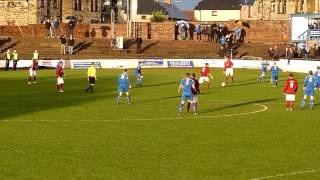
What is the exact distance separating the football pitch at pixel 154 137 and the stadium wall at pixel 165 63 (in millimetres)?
24815

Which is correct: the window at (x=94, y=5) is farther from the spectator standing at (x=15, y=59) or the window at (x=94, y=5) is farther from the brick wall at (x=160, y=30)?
the spectator standing at (x=15, y=59)

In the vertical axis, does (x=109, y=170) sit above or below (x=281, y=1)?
below

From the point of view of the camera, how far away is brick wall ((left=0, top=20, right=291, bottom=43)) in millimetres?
85938

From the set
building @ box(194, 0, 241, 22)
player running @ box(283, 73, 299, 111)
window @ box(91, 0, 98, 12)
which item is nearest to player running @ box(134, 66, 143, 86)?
player running @ box(283, 73, 299, 111)

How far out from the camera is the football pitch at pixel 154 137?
18.6 meters

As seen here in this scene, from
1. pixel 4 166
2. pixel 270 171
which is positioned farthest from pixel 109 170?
pixel 270 171

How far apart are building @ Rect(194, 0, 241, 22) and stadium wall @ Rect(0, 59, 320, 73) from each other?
84.4 metres

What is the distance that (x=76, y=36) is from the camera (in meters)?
86.2

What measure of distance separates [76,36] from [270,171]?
69.5 meters

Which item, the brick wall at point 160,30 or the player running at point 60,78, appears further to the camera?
the brick wall at point 160,30

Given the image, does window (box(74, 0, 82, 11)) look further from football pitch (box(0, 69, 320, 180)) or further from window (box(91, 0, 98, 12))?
football pitch (box(0, 69, 320, 180))

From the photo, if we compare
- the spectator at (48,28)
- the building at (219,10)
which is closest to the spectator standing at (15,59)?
the spectator at (48,28)

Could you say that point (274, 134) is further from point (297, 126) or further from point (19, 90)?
point (19, 90)

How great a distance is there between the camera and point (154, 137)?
24359 millimetres
